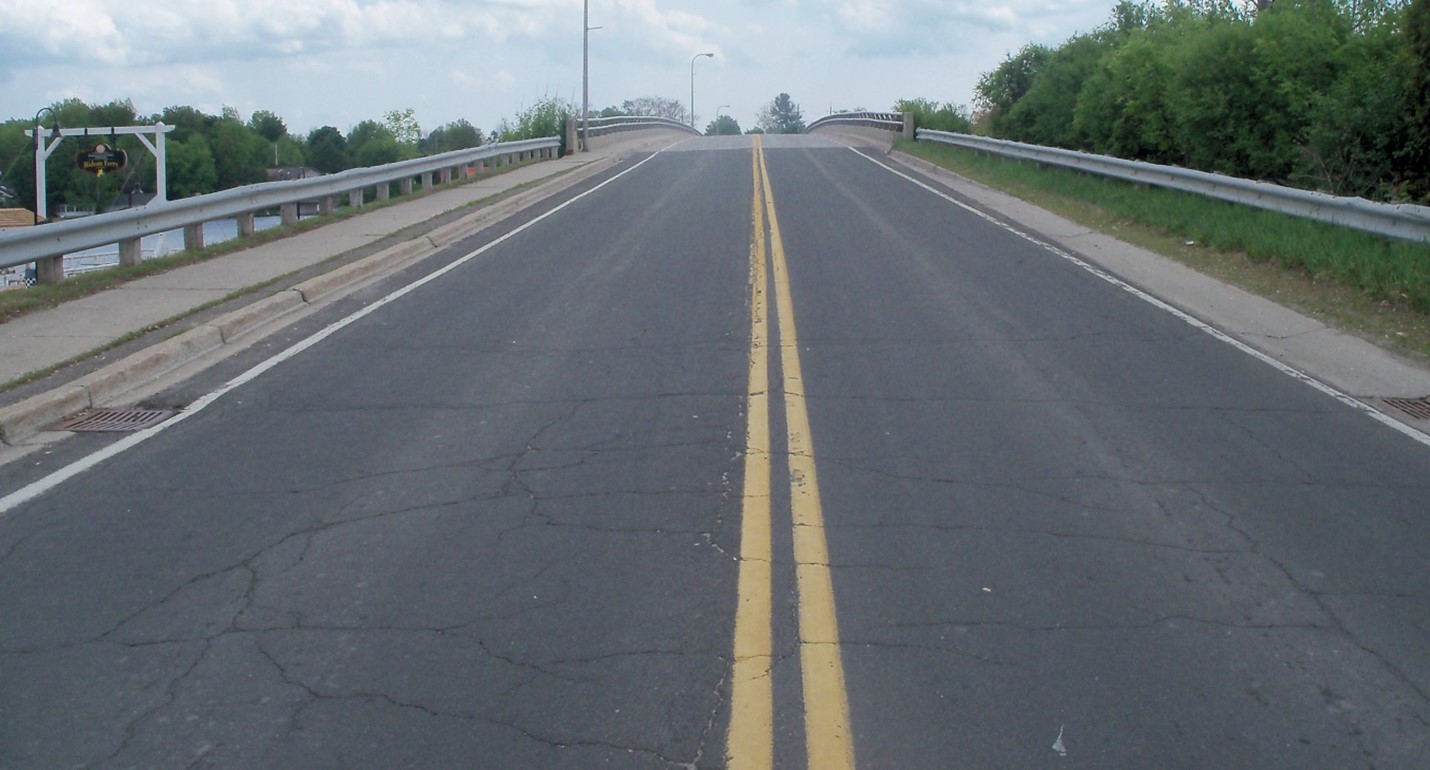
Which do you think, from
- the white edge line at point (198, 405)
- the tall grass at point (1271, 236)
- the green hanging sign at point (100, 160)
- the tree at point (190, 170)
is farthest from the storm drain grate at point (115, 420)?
the tall grass at point (1271, 236)

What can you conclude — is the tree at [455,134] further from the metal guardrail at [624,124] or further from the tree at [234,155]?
the tree at [234,155]

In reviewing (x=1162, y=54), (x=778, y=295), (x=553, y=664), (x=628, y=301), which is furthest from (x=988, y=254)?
(x=553, y=664)

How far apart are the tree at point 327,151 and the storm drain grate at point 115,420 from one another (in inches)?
685

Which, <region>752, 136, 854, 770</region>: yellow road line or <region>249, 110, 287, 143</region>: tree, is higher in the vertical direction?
<region>249, 110, 287, 143</region>: tree

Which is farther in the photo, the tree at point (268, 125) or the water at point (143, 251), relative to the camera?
the tree at point (268, 125)

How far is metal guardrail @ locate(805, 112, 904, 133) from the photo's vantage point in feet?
158

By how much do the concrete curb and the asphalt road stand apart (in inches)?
18.7

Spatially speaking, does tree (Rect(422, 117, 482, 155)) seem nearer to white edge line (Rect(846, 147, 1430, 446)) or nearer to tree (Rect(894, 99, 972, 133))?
tree (Rect(894, 99, 972, 133))

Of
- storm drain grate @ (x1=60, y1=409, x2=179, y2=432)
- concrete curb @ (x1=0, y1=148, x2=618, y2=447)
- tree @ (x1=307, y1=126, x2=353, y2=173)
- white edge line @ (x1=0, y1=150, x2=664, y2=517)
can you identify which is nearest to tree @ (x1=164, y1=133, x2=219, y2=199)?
concrete curb @ (x1=0, y1=148, x2=618, y2=447)

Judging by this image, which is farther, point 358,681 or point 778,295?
point 778,295

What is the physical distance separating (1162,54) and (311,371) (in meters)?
19.8

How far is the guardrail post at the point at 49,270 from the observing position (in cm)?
1309

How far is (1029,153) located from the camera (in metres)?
28.2

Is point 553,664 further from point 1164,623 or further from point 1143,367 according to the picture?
point 1143,367
